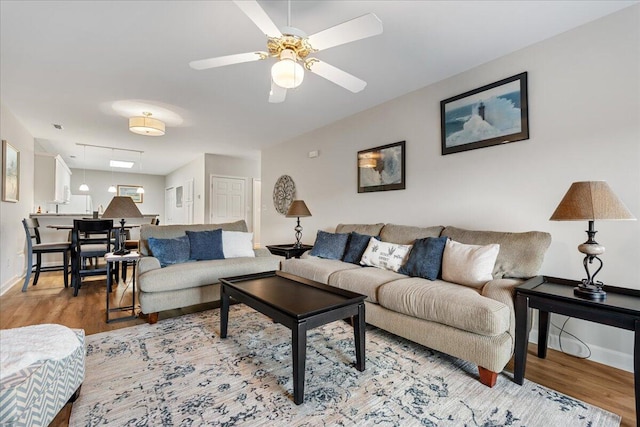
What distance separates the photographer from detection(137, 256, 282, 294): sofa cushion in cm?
269

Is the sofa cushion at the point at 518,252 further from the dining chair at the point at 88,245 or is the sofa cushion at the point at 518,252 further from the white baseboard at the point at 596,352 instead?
the dining chair at the point at 88,245

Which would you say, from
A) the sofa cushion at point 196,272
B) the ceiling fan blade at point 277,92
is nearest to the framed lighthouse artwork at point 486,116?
the ceiling fan blade at point 277,92

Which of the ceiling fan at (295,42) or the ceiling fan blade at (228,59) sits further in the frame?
the ceiling fan blade at (228,59)

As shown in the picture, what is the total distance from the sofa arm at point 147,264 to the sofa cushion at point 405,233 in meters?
2.40

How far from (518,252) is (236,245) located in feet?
9.55

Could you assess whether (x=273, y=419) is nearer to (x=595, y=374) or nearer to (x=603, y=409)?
(x=603, y=409)

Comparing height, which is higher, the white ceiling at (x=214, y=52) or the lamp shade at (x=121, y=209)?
the white ceiling at (x=214, y=52)

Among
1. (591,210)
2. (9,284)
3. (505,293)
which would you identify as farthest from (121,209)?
(591,210)

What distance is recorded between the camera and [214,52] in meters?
2.59

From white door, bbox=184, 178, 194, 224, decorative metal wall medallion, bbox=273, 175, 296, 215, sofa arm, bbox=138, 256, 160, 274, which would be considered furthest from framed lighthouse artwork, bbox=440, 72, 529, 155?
white door, bbox=184, 178, 194, 224

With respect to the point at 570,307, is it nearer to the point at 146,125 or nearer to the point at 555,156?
the point at 555,156

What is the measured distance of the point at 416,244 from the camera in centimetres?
275

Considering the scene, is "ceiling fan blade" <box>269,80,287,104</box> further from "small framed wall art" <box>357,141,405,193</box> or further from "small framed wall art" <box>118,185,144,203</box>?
"small framed wall art" <box>118,185,144,203</box>

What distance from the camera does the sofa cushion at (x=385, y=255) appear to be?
2.83 metres
